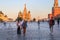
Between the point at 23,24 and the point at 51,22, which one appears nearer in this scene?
the point at 23,24

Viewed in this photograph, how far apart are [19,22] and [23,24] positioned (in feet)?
2.58

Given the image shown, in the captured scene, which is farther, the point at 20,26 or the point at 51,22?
the point at 51,22

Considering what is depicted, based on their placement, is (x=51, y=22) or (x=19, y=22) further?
(x=51, y=22)

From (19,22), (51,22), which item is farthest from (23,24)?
(51,22)

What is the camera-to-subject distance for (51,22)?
25.3m

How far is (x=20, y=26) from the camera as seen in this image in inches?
922

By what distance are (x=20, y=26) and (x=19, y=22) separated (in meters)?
0.50

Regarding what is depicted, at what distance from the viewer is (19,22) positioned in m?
23.1

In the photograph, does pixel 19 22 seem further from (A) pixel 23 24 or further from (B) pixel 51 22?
(B) pixel 51 22

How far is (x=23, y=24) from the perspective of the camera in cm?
2244

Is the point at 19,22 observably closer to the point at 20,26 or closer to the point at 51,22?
the point at 20,26

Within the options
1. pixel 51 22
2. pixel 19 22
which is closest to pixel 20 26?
pixel 19 22

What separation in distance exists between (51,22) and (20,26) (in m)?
3.69

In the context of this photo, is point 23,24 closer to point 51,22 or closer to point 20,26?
point 20,26
